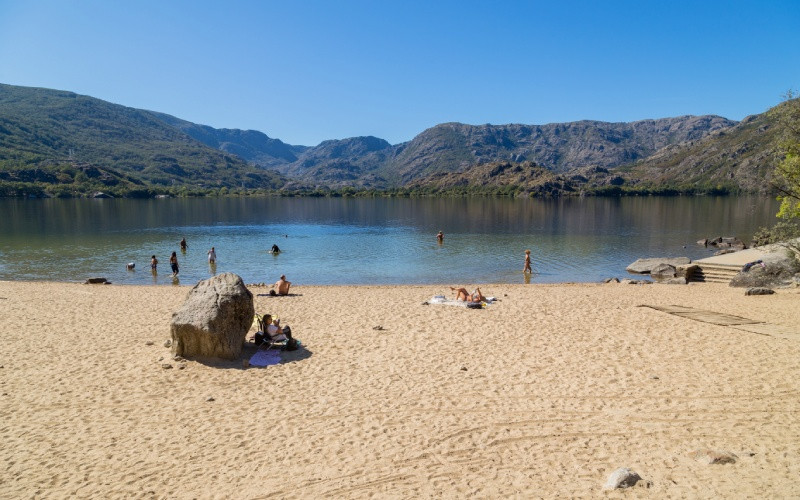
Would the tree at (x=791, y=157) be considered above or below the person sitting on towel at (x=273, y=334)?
above

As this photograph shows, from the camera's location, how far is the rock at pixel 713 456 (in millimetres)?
8281

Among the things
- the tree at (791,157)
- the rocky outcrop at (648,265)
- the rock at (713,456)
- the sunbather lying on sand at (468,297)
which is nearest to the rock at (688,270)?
the rocky outcrop at (648,265)

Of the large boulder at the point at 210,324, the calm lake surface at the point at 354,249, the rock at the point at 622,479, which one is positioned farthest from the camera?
the calm lake surface at the point at 354,249

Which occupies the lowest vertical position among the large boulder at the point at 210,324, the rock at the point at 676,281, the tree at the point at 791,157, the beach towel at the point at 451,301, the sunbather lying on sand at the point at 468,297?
the rock at the point at 676,281

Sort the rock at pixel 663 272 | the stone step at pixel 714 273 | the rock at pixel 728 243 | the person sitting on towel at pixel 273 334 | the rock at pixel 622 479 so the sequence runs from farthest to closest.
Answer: the rock at pixel 728 243 < the rock at pixel 663 272 < the stone step at pixel 714 273 < the person sitting on towel at pixel 273 334 < the rock at pixel 622 479

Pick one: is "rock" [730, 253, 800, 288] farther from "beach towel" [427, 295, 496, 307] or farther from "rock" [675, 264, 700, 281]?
"beach towel" [427, 295, 496, 307]

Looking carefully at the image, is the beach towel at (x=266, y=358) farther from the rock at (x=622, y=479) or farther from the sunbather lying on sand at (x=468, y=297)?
the sunbather lying on sand at (x=468, y=297)

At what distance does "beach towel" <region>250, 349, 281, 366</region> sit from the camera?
546 inches

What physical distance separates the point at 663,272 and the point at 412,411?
30.6 metres

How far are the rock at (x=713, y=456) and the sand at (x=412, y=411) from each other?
0.52 feet

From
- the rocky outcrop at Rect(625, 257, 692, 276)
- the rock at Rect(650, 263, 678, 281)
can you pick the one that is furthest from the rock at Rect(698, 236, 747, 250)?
the rock at Rect(650, 263, 678, 281)

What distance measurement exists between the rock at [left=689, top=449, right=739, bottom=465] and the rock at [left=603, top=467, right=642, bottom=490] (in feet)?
5.19

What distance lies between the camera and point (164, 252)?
157 feet

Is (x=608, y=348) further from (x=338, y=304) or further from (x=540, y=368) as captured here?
(x=338, y=304)
